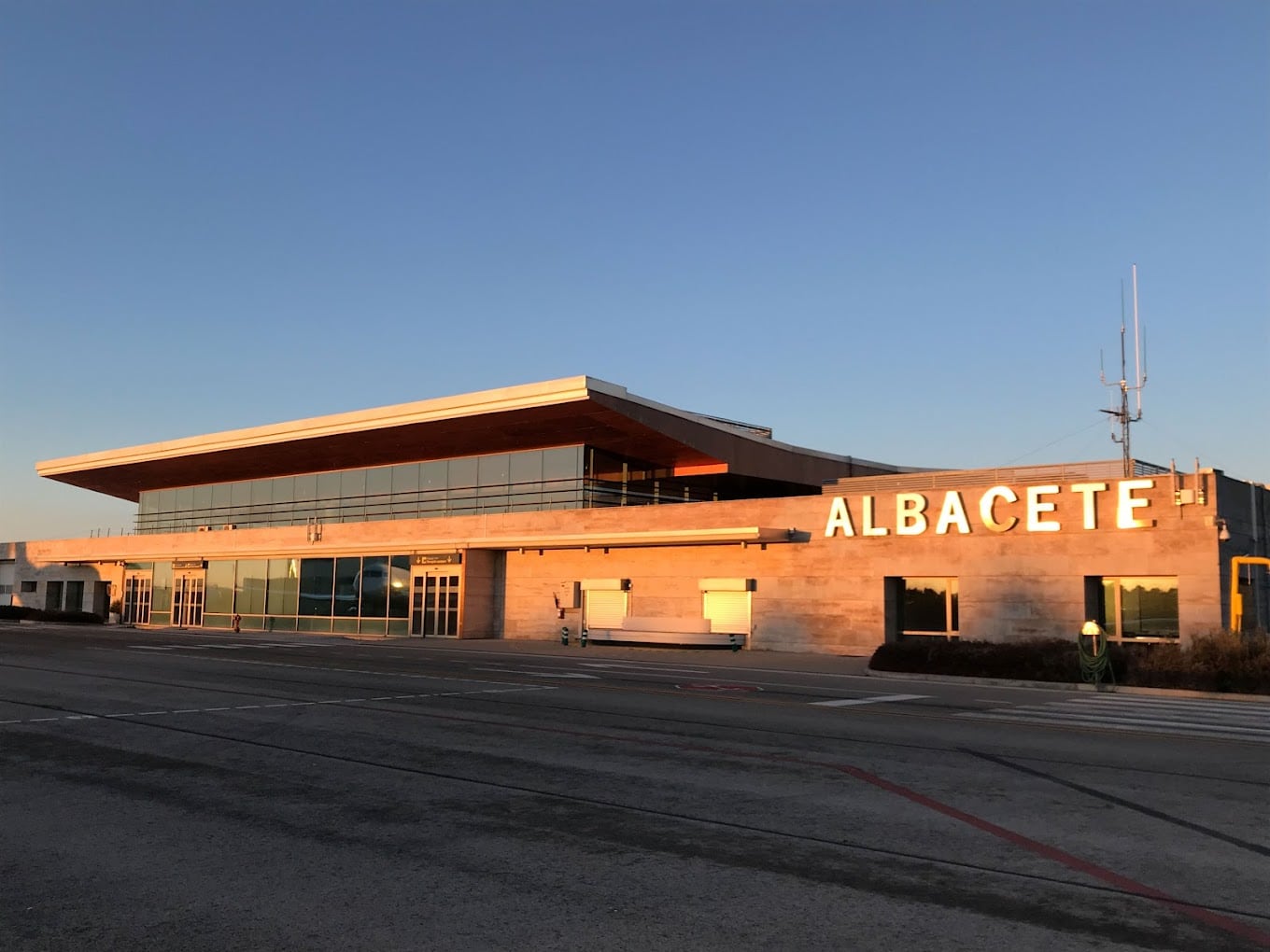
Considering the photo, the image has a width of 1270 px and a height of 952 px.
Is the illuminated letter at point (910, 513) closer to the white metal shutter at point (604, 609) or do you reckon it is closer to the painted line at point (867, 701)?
the white metal shutter at point (604, 609)

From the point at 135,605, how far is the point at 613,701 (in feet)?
173

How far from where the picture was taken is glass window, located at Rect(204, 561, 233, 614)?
54781 millimetres

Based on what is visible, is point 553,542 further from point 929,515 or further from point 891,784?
point 891,784

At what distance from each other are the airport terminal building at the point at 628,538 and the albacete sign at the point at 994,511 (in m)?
0.07

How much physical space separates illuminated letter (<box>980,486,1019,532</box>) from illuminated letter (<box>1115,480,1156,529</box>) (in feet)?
9.39

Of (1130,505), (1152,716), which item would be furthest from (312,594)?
(1152,716)

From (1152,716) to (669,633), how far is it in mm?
20402

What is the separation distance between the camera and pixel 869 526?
1299 inches

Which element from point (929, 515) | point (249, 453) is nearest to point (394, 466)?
point (249, 453)

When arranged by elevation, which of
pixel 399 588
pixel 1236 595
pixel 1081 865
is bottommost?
pixel 1081 865

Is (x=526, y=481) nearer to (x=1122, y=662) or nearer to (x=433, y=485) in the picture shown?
(x=433, y=485)

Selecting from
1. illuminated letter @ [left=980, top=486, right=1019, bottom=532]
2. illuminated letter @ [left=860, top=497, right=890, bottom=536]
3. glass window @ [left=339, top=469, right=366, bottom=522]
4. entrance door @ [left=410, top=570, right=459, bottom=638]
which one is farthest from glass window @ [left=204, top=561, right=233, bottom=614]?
illuminated letter @ [left=980, top=486, right=1019, bottom=532]

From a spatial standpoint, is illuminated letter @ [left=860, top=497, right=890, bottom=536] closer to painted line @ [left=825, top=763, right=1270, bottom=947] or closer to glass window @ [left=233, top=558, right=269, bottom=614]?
painted line @ [left=825, top=763, right=1270, bottom=947]

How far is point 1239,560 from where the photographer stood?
2598 cm
